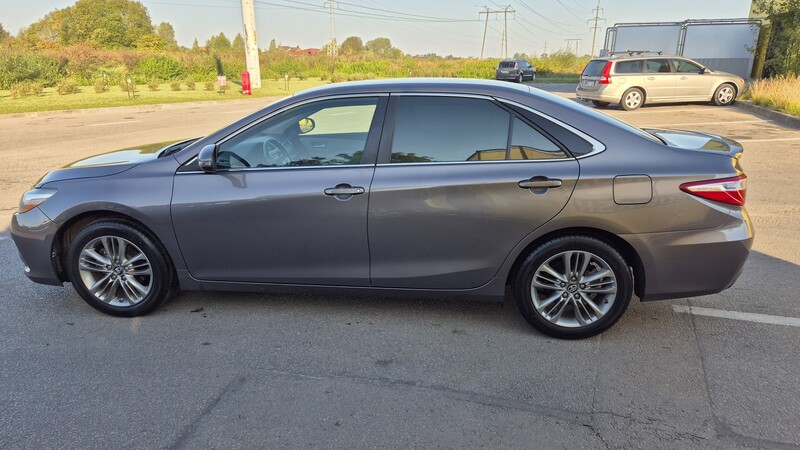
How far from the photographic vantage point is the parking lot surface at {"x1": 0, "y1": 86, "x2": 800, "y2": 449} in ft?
8.90

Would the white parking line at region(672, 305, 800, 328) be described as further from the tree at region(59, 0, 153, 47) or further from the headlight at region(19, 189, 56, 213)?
the tree at region(59, 0, 153, 47)

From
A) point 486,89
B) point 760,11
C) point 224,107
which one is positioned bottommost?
point 224,107

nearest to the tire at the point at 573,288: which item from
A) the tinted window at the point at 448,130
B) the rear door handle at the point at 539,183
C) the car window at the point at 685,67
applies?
the rear door handle at the point at 539,183

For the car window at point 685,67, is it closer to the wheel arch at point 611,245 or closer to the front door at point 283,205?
the wheel arch at point 611,245

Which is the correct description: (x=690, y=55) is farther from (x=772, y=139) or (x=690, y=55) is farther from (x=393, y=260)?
(x=393, y=260)

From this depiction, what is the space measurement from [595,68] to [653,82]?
1906 mm

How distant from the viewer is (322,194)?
11.7 feet

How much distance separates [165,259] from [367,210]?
60.5 inches

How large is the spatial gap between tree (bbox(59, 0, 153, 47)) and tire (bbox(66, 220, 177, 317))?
86.8 m

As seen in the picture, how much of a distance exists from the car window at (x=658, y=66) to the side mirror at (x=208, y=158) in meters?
17.7

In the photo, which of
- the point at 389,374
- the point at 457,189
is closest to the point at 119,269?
the point at 389,374

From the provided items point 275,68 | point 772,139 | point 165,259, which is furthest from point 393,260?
point 275,68

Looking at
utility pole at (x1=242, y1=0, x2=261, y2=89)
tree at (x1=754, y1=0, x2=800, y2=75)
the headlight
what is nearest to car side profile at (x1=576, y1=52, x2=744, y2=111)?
tree at (x1=754, y1=0, x2=800, y2=75)

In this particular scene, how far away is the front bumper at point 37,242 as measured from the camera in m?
3.88
